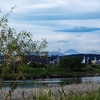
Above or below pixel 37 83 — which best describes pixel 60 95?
above

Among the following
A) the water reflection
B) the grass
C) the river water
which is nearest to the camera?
the grass

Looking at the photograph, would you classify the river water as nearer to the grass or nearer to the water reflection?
the water reflection

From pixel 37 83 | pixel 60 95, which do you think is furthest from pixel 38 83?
pixel 60 95

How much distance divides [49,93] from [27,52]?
115 cm

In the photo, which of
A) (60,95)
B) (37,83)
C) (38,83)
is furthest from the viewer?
(37,83)

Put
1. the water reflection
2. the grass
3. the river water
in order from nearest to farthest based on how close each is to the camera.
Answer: the grass → the river water → the water reflection

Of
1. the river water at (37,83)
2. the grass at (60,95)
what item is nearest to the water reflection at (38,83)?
the river water at (37,83)

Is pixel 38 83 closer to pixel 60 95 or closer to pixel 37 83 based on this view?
pixel 37 83

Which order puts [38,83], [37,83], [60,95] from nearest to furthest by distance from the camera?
1. [60,95]
2. [38,83]
3. [37,83]

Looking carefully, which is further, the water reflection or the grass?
the water reflection

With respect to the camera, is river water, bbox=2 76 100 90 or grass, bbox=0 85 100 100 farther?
river water, bbox=2 76 100 90

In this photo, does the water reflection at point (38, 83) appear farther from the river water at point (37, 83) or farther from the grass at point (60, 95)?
the grass at point (60, 95)

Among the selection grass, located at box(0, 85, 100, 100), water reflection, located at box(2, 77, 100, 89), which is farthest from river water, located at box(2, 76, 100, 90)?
grass, located at box(0, 85, 100, 100)

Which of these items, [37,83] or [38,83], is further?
[37,83]
